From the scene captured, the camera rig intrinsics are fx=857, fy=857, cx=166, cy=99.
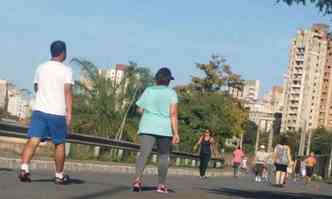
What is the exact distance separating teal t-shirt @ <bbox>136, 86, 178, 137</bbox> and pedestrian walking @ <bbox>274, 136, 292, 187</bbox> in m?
15.4

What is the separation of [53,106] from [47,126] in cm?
27

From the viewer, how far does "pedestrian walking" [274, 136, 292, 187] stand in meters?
27.3

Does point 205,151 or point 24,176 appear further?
point 205,151

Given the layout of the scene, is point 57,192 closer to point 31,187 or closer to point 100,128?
point 31,187

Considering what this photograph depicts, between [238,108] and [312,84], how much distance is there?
276ft

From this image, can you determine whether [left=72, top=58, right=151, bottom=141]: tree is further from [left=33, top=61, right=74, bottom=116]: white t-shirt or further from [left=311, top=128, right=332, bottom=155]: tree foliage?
[left=311, top=128, right=332, bottom=155]: tree foliage

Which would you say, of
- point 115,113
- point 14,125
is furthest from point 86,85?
point 14,125

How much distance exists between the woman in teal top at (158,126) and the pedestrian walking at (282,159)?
50.5 ft

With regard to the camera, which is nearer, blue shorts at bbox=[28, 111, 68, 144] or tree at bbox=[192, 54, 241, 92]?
blue shorts at bbox=[28, 111, 68, 144]

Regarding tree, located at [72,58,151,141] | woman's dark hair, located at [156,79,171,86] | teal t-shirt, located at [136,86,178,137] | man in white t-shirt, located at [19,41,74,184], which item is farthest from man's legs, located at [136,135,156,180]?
tree, located at [72,58,151,141]

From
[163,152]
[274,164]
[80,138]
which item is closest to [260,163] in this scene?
[274,164]

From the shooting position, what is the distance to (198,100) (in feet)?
271

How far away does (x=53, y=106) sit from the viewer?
443 inches

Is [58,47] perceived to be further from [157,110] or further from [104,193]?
[104,193]
